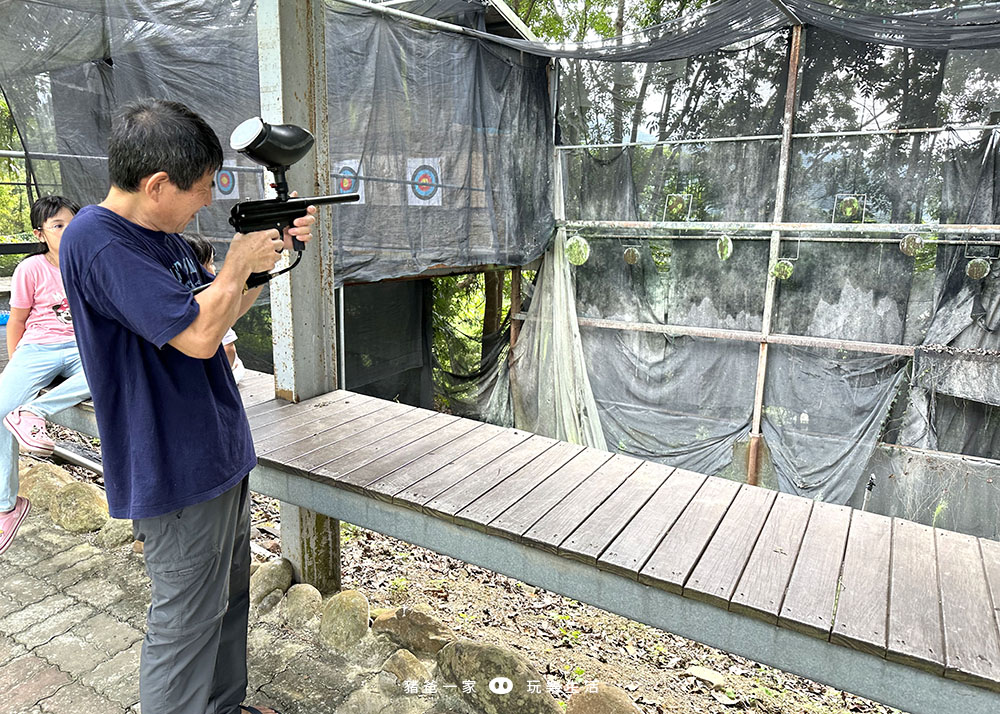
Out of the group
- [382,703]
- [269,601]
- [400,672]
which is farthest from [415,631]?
→ [269,601]

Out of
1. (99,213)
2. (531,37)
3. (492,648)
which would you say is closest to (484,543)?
(492,648)

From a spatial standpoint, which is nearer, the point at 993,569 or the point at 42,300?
the point at 993,569

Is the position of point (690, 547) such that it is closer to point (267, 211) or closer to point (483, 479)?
point (483, 479)

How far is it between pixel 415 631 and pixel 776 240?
5.23 m

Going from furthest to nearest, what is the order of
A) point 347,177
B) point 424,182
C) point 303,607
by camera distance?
1. point 424,182
2. point 347,177
3. point 303,607

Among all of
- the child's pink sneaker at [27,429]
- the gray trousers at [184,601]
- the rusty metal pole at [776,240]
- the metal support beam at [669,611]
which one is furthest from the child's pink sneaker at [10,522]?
the rusty metal pole at [776,240]

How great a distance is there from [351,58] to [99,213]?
4147mm

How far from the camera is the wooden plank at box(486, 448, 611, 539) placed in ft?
6.23

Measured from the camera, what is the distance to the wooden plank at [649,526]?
173 centimetres

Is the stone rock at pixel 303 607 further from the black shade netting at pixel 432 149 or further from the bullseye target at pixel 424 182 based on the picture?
the bullseye target at pixel 424 182

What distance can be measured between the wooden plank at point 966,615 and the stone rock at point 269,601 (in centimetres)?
238

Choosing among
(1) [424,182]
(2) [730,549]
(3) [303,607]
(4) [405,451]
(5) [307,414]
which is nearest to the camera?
(2) [730,549]

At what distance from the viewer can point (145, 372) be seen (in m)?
1.40

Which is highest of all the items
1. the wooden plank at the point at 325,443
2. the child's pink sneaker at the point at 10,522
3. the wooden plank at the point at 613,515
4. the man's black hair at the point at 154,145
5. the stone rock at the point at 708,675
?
the man's black hair at the point at 154,145
